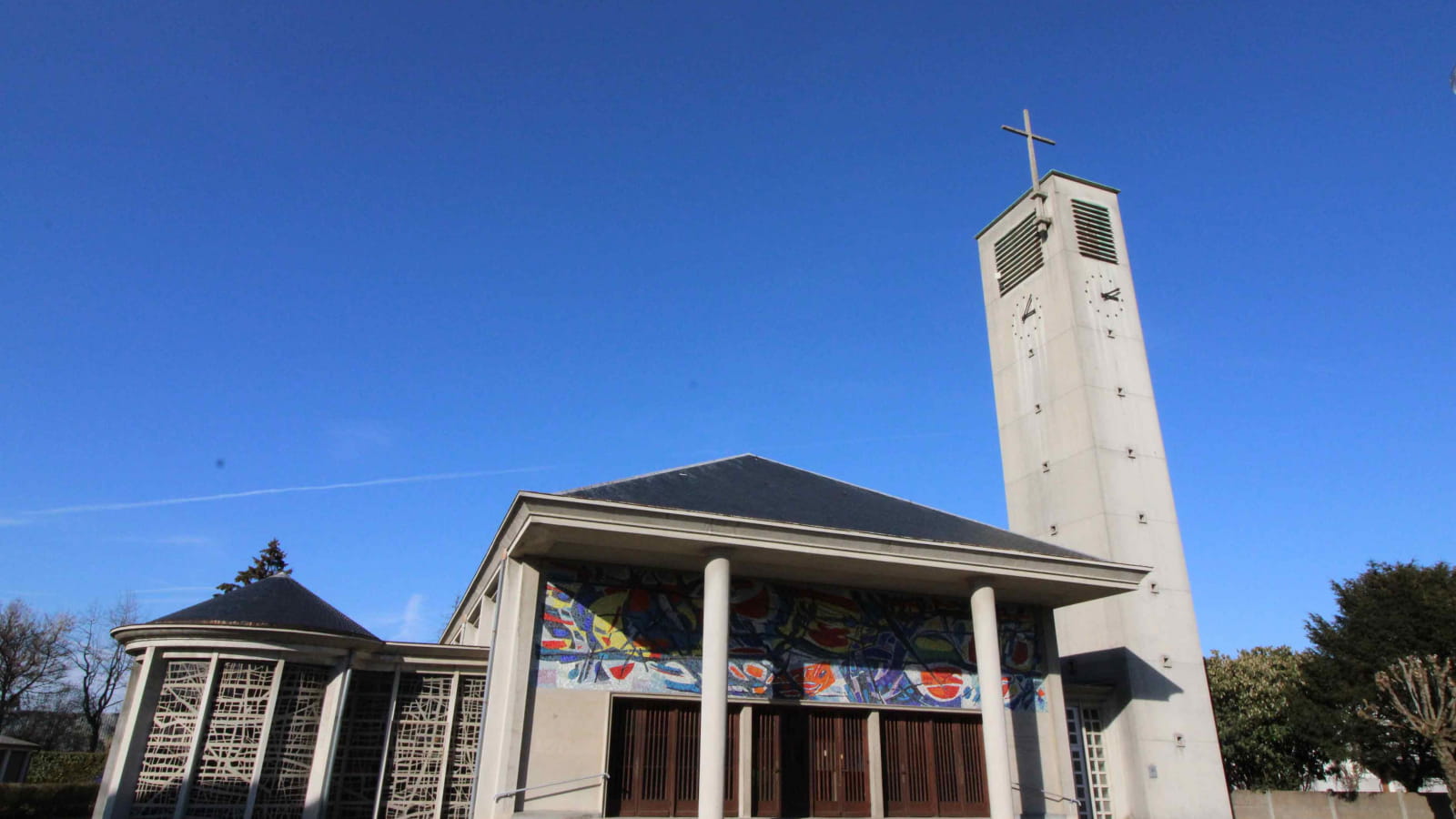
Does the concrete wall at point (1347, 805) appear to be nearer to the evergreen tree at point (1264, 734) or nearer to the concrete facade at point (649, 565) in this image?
the evergreen tree at point (1264, 734)

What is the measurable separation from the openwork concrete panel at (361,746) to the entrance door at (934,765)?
925 centimetres

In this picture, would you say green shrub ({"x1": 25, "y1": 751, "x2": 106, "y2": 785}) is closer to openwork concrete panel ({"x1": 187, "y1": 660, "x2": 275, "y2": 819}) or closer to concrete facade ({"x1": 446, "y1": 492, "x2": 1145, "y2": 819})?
openwork concrete panel ({"x1": 187, "y1": 660, "x2": 275, "y2": 819})

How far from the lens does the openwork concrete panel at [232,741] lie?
1307 cm

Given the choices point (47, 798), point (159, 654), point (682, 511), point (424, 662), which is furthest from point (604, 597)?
point (47, 798)

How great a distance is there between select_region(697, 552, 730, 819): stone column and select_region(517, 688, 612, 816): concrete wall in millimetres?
1816

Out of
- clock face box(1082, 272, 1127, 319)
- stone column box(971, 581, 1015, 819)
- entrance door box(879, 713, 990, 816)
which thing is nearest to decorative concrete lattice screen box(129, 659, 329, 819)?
entrance door box(879, 713, 990, 816)

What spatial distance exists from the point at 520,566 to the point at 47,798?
2329 cm

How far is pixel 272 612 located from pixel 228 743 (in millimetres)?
2120

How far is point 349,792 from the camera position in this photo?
47.1 feet

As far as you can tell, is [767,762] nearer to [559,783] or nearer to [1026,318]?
[559,783]

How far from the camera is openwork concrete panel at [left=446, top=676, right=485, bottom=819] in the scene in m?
14.9

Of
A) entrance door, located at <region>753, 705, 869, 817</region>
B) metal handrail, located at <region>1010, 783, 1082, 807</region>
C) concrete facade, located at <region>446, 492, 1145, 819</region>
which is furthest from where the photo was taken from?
metal handrail, located at <region>1010, 783, 1082, 807</region>

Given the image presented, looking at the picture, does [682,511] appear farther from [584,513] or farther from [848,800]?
[848,800]

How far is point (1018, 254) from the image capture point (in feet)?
88.2
